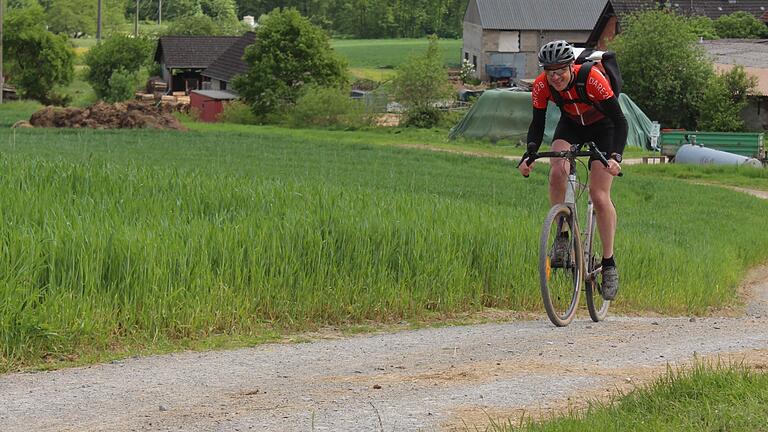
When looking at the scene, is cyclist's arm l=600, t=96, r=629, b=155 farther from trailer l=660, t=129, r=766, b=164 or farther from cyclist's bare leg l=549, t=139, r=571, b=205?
trailer l=660, t=129, r=766, b=164

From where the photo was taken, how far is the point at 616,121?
29.5 feet

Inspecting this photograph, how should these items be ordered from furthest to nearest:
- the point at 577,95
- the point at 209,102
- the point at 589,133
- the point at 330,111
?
1. the point at 209,102
2. the point at 330,111
3. the point at 589,133
4. the point at 577,95

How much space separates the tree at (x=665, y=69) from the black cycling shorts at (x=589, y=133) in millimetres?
46258

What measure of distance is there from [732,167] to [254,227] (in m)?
30.1

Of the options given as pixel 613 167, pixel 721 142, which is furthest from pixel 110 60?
pixel 613 167

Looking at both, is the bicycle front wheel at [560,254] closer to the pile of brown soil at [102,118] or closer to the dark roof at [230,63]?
the pile of brown soil at [102,118]

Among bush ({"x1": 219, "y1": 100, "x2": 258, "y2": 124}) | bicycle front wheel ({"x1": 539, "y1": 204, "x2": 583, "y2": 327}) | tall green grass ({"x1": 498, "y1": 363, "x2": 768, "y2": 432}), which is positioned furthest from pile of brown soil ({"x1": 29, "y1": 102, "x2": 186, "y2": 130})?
tall green grass ({"x1": 498, "y1": 363, "x2": 768, "y2": 432})

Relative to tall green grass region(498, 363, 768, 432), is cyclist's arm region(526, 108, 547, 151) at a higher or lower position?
higher

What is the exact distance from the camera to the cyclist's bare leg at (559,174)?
29.8ft

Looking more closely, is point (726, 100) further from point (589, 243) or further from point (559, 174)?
point (559, 174)

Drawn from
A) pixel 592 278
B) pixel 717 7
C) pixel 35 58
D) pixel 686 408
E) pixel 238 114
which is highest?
pixel 717 7

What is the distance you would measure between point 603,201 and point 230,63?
7700 centimetres

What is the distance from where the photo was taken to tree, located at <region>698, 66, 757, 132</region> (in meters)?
52.7

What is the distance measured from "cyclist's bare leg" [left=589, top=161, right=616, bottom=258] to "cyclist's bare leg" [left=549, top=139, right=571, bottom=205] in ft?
0.87
